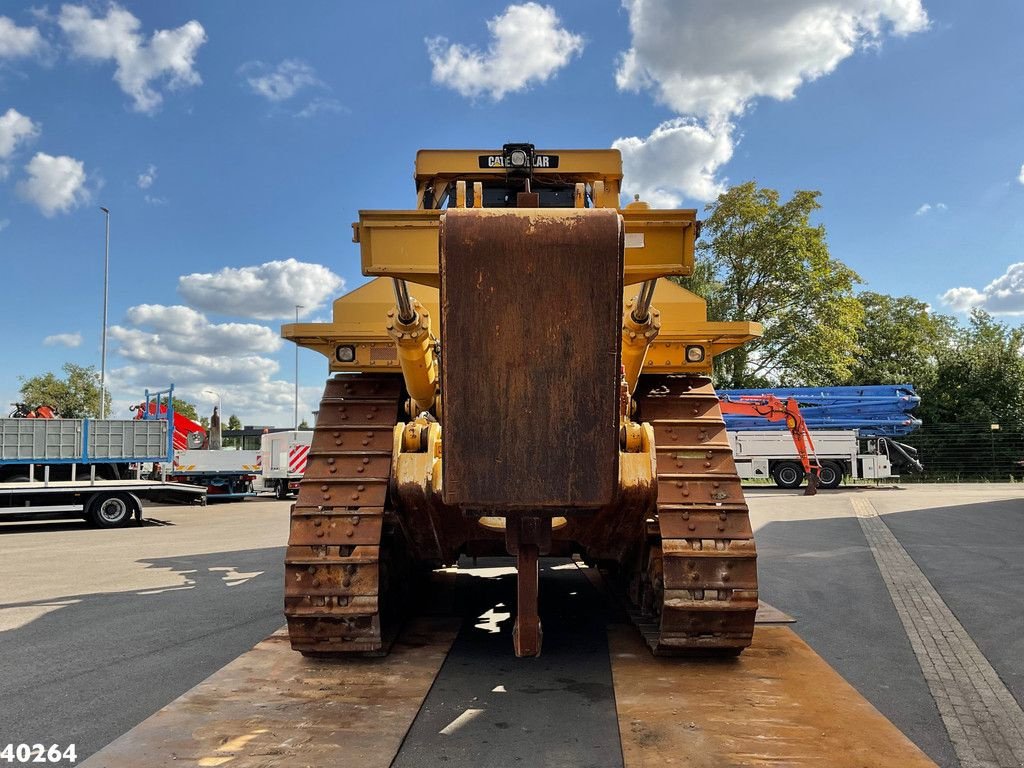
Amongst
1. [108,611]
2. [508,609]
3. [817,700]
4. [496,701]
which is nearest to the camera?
[817,700]

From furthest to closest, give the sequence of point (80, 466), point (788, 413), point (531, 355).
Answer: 1. point (788, 413)
2. point (80, 466)
3. point (531, 355)

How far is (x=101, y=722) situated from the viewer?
382 cm

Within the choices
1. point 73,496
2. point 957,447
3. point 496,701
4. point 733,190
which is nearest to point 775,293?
point 733,190

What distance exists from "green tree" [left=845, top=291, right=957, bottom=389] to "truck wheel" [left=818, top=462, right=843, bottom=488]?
1301cm

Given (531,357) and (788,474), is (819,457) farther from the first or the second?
(531,357)

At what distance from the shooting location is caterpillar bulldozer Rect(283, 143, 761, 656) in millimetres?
2906

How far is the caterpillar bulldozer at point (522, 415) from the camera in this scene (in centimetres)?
291

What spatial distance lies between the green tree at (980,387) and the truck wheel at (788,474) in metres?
11.7

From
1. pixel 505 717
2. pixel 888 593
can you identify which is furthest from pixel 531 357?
pixel 888 593

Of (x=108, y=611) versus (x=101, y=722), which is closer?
(x=101, y=722)

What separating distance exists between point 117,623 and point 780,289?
3052 cm

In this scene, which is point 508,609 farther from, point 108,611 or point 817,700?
point 108,611

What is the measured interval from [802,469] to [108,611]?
21.8 metres

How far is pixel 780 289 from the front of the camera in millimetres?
32188
